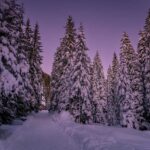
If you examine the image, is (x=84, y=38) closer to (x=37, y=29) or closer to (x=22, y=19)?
(x=37, y=29)

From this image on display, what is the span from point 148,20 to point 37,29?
21214mm

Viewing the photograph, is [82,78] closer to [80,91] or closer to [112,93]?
[80,91]

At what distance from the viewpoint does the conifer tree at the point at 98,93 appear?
54719 millimetres

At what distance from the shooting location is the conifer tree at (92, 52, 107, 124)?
180 ft

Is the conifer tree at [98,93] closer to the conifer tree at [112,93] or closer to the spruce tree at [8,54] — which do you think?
the conifer tree at [112,93]

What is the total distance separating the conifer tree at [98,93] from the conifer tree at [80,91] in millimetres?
16736

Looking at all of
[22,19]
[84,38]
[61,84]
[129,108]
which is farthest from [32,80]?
[22,19]

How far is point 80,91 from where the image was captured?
37000mm

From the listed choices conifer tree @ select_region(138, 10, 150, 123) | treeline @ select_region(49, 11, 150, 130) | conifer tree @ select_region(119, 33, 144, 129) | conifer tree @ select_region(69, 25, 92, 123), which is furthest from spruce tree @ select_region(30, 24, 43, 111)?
conifer tree @ select_region(138, 10, 150, 123)

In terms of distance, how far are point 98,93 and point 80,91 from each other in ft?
67.7

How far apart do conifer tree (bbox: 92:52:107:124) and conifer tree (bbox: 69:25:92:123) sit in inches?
659

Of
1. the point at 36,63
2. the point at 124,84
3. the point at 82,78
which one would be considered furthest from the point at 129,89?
the point at 36,63

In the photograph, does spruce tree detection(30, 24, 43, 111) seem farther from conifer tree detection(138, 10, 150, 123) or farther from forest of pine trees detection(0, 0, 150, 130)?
conifer tree detection(138, 10, 150, 123)

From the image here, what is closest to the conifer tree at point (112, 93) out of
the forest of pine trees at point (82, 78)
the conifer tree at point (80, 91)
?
the forest of pine trees at point (82, 78)
